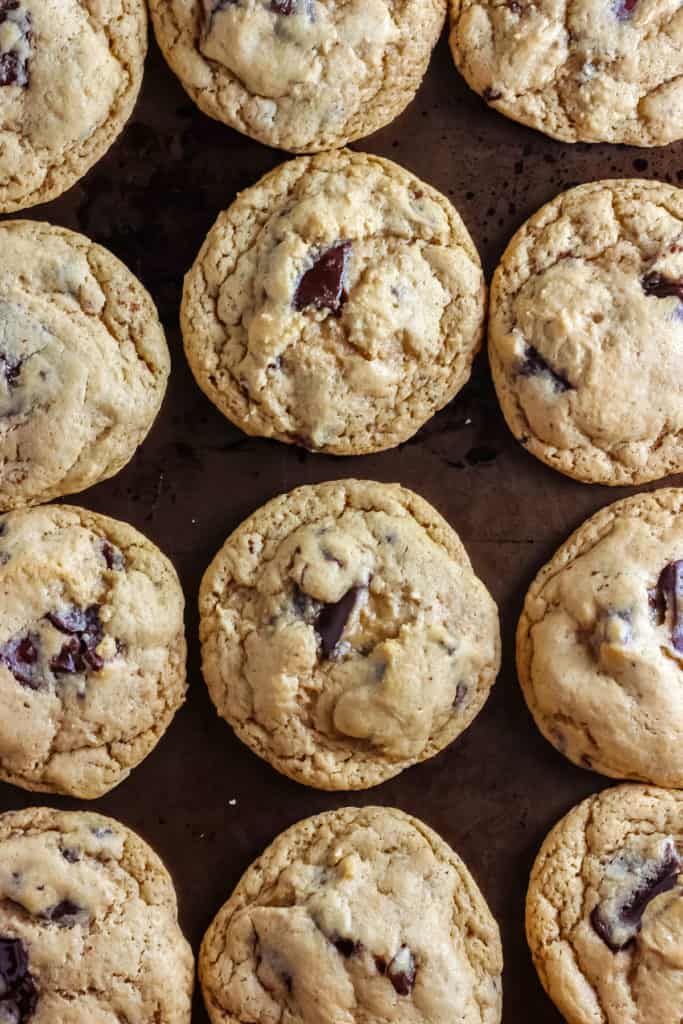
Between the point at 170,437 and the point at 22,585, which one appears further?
the point at 170,437

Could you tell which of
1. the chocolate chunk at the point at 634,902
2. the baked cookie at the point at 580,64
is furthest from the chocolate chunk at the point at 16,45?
the chocolate chunk at the point at 634,902

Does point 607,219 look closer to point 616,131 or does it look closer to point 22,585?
point 616,131

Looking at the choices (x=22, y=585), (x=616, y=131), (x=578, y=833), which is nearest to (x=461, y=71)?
(x=616, y=131)

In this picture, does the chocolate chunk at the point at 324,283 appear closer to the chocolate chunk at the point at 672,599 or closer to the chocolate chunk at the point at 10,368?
the chocolate chunk at the point at 10,368

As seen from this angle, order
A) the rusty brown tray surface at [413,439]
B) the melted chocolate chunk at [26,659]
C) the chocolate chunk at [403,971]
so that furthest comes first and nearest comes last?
1. the rusty brown tray surface at [413,439]
2. the melted chocolate chunk at [26,659]
3. the chocolate chunk at [403,971]

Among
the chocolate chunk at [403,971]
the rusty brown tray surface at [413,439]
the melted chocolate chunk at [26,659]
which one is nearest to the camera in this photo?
the chocolate chunk at [403,971]

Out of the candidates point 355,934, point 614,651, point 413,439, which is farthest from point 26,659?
point 614,651

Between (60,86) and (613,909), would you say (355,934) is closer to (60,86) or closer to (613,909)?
(613,909)
